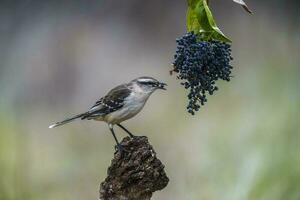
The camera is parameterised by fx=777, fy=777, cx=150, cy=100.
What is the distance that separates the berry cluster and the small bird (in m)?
0.89

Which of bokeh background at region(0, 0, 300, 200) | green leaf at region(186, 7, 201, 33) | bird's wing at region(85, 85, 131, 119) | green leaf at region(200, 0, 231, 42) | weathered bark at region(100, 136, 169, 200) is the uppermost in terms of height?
bokeh background at region(0, 0, 300, 200)

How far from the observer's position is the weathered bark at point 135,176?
7.29ft

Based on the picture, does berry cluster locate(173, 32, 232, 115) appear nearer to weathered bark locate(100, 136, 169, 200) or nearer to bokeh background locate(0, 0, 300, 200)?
weathered bark locate(100, 136, 169, 200)

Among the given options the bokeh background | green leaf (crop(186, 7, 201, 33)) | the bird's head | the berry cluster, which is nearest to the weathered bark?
the berry cluster

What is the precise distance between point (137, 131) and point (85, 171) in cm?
40

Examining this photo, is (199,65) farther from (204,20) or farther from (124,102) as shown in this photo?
(124,102)

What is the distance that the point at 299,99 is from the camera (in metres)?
4.71

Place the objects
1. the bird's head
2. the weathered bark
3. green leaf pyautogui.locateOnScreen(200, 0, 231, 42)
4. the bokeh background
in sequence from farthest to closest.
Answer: the bokeh background < the bird's head < the weathered bark < green leaf pyautogui.locateOnScreen(200, 0, 231, 42)

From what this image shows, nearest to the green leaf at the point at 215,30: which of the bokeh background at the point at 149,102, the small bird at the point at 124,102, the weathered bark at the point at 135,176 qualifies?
the weathered bark at the point at 135,176

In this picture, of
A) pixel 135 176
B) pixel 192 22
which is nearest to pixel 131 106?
pixel 135 176

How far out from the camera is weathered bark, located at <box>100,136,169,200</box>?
87.5 inches

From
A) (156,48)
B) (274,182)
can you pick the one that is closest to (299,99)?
(274,182)

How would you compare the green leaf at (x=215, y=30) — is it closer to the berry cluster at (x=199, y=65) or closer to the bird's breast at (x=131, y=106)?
the berry cluster at (x=199, y=65)

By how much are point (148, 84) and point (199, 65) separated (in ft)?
3.27
